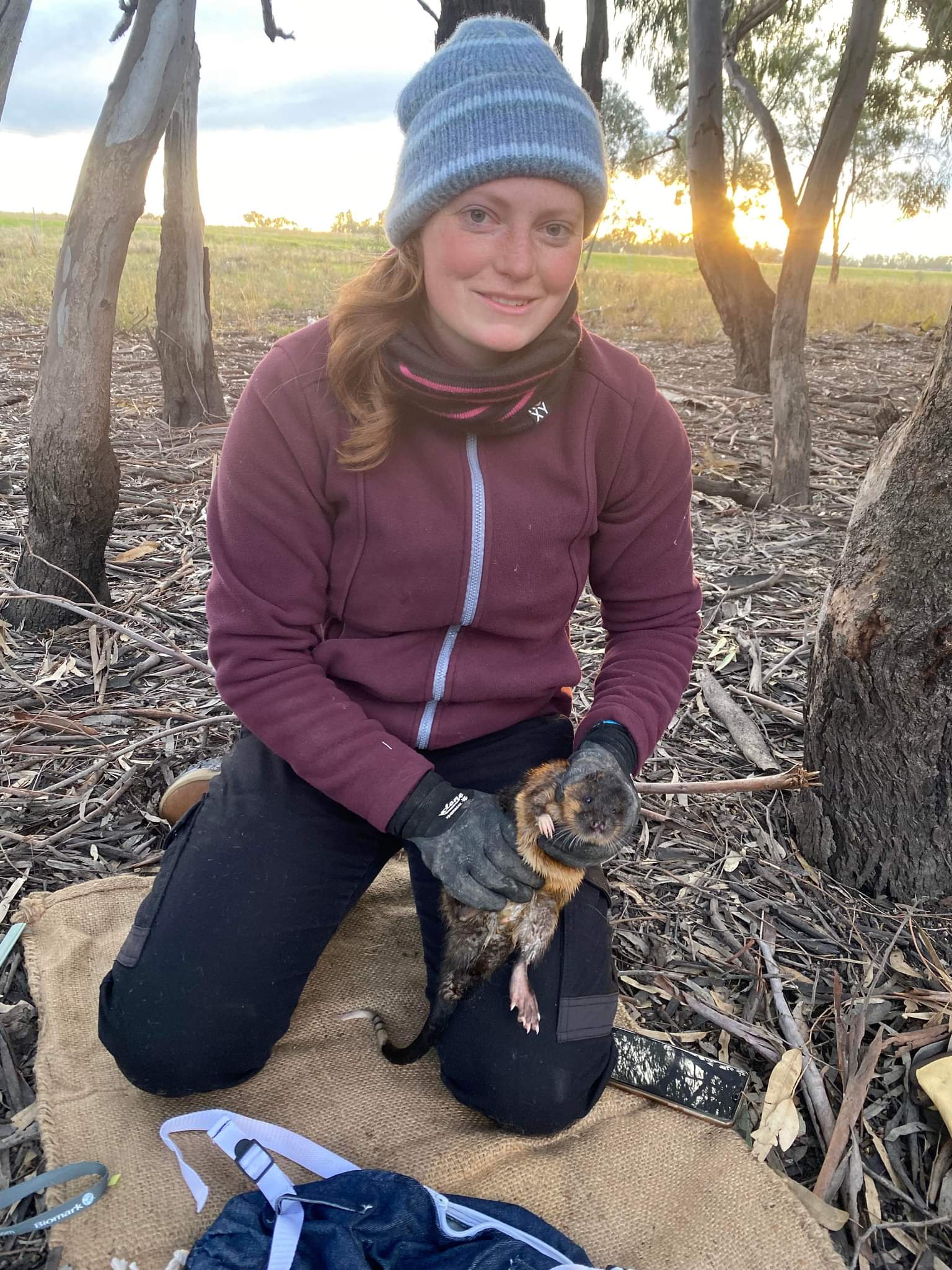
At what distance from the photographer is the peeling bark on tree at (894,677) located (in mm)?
2809

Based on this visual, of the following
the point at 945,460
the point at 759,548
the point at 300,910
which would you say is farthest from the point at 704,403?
the point at 300,910

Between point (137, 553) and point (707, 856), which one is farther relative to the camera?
point (137, 553)

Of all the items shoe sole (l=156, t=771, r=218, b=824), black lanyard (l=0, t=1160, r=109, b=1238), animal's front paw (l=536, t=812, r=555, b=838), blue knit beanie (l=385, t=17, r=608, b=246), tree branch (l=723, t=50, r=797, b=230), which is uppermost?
tree branch (l=723, t=50, r=797, b=230)

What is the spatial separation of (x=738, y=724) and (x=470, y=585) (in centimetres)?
183

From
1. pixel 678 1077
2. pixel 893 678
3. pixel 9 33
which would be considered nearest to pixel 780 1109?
pixel 678 1077

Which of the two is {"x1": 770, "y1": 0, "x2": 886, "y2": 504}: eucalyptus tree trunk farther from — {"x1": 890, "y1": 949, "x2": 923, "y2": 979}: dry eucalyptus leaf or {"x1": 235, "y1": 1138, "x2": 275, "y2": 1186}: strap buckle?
{"x1": 235, "y1": 1138, "x2": 275, "y2": 1186}: strap buckle

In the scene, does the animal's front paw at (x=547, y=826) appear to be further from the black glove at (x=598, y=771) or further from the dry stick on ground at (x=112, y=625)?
the dry stick on ground at (x=112, y=625)

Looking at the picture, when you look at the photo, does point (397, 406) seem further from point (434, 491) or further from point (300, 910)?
point (300, 910)

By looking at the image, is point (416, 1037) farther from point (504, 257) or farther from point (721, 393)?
point (721, 393)

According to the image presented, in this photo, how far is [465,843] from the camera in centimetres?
238

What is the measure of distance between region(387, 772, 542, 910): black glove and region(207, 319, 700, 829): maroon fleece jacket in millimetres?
65

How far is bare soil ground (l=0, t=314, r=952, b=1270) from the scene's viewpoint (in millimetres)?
2381

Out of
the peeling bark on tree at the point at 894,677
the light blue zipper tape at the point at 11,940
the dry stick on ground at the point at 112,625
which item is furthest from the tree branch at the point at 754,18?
the light blue zipper tape at the point at 11,940

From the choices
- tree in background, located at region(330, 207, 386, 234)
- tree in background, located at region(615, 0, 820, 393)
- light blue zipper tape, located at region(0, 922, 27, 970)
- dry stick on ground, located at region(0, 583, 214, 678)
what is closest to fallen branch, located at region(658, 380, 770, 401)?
tree in background, located at region(615, 0, 820, 393)
